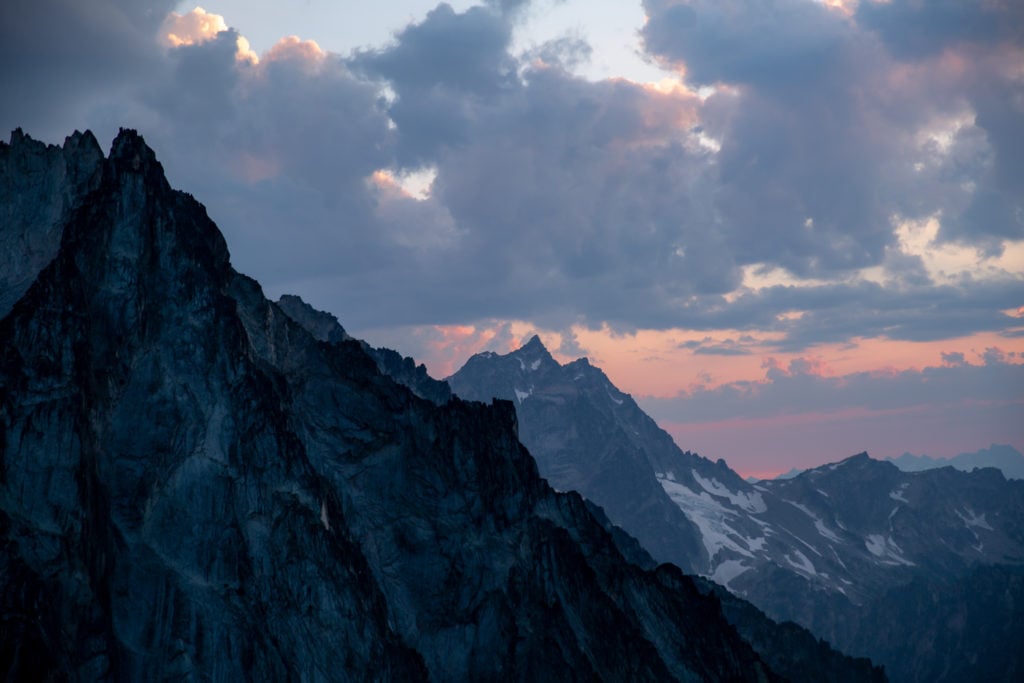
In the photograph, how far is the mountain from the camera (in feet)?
285

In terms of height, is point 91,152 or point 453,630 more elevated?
point 91,152

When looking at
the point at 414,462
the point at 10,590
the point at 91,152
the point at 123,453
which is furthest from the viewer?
the point at 414,462

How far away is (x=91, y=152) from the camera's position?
11850 cm

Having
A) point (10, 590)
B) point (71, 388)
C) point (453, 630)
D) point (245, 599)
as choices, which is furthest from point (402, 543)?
point (10, 590)

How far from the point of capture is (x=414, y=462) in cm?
13800

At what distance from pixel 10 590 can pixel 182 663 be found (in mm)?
17347

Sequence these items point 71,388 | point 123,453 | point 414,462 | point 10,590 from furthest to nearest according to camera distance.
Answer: point 414,462
point 123,453
point 71,388
point 10,590

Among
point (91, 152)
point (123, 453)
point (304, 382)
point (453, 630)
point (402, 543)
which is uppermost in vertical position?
point (91, 152)

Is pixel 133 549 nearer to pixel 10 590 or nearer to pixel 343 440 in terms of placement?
pixel 10 590

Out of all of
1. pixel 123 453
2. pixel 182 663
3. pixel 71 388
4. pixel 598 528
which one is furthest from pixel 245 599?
pixel 598 528

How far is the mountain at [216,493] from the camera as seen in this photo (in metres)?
87.0

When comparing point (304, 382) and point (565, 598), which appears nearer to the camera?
point (304, 382)

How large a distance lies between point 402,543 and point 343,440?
42.9 feet

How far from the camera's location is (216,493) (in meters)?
99.2
